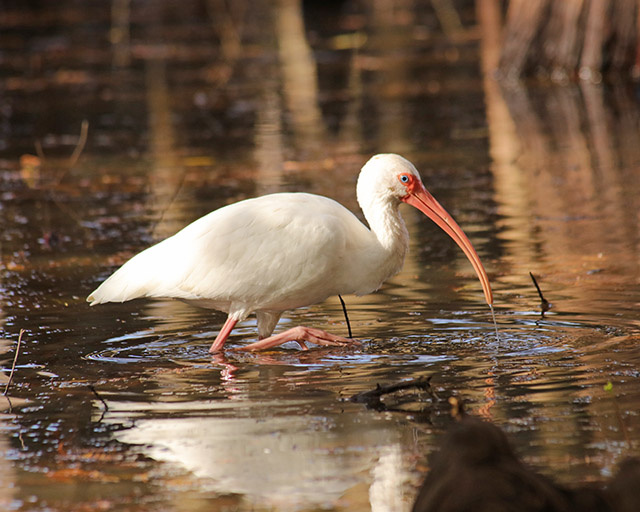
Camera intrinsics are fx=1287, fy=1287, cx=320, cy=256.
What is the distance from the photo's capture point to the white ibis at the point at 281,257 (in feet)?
23.4

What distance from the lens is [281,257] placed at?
7.15 metres

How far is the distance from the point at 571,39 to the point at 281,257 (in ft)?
44.2

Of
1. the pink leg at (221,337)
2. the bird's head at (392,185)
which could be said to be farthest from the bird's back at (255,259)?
the bird's head at (392,185)

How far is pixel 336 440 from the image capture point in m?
5.41

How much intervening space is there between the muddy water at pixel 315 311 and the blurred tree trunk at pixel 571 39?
2.44 feet

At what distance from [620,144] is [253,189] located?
4.33 metres

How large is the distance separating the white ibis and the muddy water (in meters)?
0.30

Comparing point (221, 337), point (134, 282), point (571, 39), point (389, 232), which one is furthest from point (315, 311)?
point (571, 39)

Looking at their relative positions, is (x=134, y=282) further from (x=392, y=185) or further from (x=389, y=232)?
(x=392, y=185)

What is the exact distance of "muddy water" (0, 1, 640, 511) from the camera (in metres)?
5.16

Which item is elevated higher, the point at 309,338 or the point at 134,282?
the point at 134,282

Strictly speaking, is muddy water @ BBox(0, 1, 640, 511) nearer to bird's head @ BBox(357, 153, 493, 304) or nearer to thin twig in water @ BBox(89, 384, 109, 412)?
thin twig in water @ BBox(89, 384, 109, 412)

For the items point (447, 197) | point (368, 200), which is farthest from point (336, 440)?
point (447, 197)

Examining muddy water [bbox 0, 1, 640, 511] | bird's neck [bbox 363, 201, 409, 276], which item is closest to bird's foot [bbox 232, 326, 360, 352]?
muddy water [bbox 0, 1, 640, 511]
